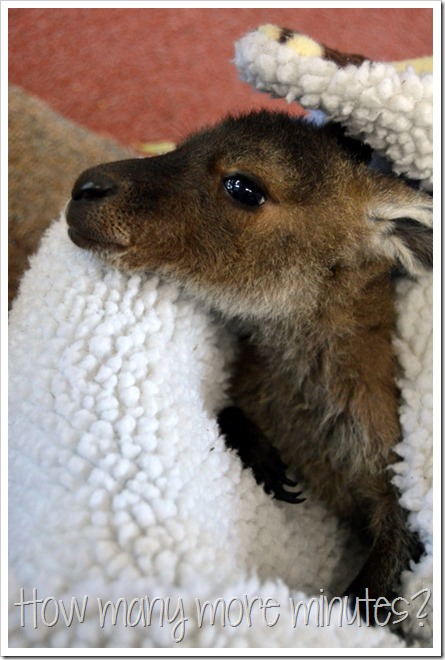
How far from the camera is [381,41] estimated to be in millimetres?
2316

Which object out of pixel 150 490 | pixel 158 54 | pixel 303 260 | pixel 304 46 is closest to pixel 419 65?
pixel 304 46

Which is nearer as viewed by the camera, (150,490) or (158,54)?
(150,490)

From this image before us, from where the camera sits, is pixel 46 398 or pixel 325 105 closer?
pixel 46 398

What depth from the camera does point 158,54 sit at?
2.35 meters

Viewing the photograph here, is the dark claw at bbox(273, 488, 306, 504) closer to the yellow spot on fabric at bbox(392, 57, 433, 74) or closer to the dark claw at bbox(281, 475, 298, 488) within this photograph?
the dark claw at bbox(281, 475, 298, 488)

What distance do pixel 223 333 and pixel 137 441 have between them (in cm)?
50

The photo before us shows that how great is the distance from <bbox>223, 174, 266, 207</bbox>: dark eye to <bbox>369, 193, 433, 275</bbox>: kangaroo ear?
10.8 inches

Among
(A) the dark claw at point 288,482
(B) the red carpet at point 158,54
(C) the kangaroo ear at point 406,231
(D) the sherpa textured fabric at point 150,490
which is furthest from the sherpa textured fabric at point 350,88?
(A) the dark claw at point 288,482

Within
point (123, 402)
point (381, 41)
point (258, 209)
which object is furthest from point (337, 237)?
point (381, 41)

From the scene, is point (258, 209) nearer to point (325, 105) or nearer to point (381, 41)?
point (325, 105)

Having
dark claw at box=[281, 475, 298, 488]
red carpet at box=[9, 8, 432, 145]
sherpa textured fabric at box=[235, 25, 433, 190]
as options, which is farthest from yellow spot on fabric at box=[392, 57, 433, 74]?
dark claw at box=[281, 475, 298, 488]

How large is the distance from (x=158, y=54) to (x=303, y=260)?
1.41m

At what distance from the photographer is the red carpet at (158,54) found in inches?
79.1

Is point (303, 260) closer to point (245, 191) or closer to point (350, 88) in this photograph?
point (245, 191)
